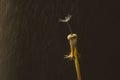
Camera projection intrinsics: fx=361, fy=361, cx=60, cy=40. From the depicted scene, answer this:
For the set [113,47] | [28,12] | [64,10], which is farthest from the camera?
[28,12]

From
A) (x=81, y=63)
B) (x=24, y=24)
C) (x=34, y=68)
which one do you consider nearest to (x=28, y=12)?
→ (x=24, y=24)

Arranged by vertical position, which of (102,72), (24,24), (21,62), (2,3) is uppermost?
(2,3)

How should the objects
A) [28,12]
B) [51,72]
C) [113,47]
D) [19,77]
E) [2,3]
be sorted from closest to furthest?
[113,47] < [51,72] < [28,12] < [19,77] < [2,3]

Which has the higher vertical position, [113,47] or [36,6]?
[36,6]

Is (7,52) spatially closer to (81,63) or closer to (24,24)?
(24,24)

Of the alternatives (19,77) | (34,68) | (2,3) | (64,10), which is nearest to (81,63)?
(64,10)

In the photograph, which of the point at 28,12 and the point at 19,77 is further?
the point at 19,77
